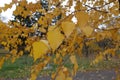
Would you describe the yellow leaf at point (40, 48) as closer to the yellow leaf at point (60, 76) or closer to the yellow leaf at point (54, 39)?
the yellow leaf at point (54, 39)

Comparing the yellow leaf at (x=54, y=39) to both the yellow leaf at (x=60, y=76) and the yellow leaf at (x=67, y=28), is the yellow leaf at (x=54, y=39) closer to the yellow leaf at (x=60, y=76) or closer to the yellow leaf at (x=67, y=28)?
the yellow leaf at (x=67, y=28)

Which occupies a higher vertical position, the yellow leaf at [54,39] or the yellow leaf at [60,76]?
the yellow leaf at [54,39]

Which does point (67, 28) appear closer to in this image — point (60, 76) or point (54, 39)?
point (54, 39)

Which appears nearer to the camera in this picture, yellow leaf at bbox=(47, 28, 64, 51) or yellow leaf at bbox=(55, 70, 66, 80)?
yellow leaf at bbox=(47, 28, 64, 51)

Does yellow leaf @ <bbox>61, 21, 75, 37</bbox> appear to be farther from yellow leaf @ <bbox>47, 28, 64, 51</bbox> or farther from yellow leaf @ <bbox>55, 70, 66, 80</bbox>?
yellow leaf @ <bbox>55, 70, 66, 80</bbox>

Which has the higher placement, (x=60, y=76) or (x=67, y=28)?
(x=67, y=28)

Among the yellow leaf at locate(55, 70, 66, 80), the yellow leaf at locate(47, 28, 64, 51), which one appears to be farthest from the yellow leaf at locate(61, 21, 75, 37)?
the yellow leaf at locate(55, 70, 66, 80)

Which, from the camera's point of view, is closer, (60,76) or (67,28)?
(67,28)

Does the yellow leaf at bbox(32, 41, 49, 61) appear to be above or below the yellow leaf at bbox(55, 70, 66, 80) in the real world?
above

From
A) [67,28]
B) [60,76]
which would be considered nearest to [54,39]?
[67,28]

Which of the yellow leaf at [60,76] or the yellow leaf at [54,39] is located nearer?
the yellow leaf at [54,39]

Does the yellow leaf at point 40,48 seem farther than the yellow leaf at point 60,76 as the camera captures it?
No

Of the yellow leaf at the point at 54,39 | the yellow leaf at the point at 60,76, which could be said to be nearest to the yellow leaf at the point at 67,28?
the yellow leaf at the point at 54,39

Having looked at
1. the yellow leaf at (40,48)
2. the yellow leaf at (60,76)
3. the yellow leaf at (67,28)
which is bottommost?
the yellow leaf at (60,76)
